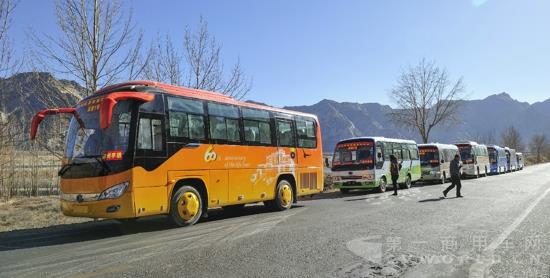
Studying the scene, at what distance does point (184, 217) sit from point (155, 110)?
2.59 metres

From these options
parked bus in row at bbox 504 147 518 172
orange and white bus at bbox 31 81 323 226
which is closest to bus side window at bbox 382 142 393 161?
orange and white bus at bbox 31 81 323 226

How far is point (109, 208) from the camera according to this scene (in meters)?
9.54

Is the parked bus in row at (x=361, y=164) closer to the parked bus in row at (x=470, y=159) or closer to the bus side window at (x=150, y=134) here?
the bus side window at (x=150, y=134)

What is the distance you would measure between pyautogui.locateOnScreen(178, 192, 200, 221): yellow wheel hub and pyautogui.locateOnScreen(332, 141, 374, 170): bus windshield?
13.0m

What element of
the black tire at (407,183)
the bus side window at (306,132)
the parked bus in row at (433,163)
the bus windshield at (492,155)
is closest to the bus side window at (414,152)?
→ the black tire at (407,183)

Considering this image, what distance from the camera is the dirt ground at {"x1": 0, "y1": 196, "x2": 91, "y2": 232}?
553 inches

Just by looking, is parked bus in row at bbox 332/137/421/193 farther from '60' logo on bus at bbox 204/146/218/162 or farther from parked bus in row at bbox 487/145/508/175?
parked bus in row at bbox 487/145/508/175

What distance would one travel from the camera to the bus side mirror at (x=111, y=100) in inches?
333

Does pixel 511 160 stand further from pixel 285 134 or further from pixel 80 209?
pixel 80 209

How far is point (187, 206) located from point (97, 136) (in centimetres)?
262

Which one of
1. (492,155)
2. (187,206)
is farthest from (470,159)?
(187,206)

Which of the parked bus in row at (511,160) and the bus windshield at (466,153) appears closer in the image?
the bus windshield at (466,153)

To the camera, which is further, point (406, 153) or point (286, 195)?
point (406, 153)

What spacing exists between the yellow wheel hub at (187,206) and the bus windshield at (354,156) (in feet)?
42.7
